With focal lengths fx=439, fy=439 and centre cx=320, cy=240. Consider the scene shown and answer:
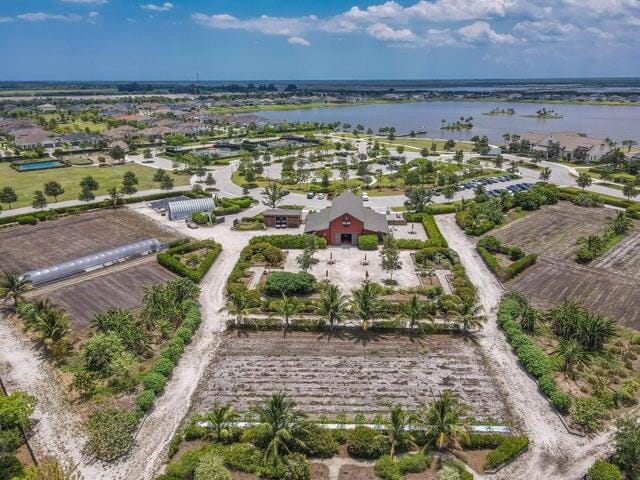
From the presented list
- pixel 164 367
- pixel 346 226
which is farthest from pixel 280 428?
pixel 346 226

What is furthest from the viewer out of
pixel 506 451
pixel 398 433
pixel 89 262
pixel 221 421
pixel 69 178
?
pixel 69 178

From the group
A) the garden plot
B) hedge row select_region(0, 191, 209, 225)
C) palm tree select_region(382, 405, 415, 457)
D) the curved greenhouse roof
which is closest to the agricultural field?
the garden plot

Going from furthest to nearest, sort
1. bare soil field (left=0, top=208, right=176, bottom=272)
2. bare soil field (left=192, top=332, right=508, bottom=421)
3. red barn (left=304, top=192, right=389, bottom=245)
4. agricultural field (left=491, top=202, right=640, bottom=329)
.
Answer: red barn (left=304, top=192, right=389, bottom=245), bare soil field (left=0, top=208, right=176, bottom=272), agricultural field (left=491, top=202, right=640, bottom=329), bare soil field (left=192, top=332, right=508, bottom=421)

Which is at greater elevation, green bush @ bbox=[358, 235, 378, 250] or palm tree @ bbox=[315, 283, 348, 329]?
palm tree @ bbox=[315, 283, 348, 329]

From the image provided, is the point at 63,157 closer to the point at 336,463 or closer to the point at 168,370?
the point at 168,370

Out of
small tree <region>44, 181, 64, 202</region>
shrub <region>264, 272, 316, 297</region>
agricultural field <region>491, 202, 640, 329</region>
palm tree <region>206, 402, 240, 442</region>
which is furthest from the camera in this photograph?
small tree <region>44, 181, 64, 202</region>

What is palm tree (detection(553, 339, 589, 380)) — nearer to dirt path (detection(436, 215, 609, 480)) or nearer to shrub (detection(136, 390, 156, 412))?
dirt path (detection(436, 215, 609, 480))

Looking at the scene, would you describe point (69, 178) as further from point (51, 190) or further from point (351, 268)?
point (351, 268)
